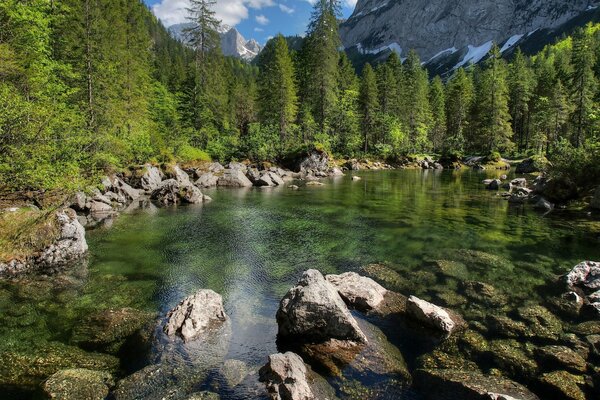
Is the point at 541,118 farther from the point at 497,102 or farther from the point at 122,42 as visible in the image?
the point at 122,42

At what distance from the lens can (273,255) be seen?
56.4ft

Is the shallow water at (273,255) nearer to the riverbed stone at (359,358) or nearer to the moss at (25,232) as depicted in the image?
the riverbed stone at (359,358)

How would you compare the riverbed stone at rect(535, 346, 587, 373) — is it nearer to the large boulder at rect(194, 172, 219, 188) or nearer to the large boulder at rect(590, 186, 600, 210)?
the large boulder at rect(590, 186, 600, 210)

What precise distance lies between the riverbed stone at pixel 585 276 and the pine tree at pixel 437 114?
78.5m

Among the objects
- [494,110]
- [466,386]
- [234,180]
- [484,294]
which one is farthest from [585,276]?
[494,110]

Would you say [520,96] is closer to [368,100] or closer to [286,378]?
[368,100]

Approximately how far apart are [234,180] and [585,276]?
34.9 metres

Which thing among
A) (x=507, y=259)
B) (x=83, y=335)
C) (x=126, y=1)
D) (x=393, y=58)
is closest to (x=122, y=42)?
(x=126, y=1)

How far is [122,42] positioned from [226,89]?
36.6 metres

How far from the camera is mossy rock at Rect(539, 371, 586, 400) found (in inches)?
297

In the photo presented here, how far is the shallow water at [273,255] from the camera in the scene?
36.7 feet

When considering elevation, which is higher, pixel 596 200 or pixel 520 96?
pixel 520 96

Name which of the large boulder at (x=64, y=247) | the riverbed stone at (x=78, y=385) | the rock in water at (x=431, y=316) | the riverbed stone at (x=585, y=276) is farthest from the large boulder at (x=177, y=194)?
the riverbed stone at (x=585, y=276)

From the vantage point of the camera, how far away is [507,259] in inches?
640
